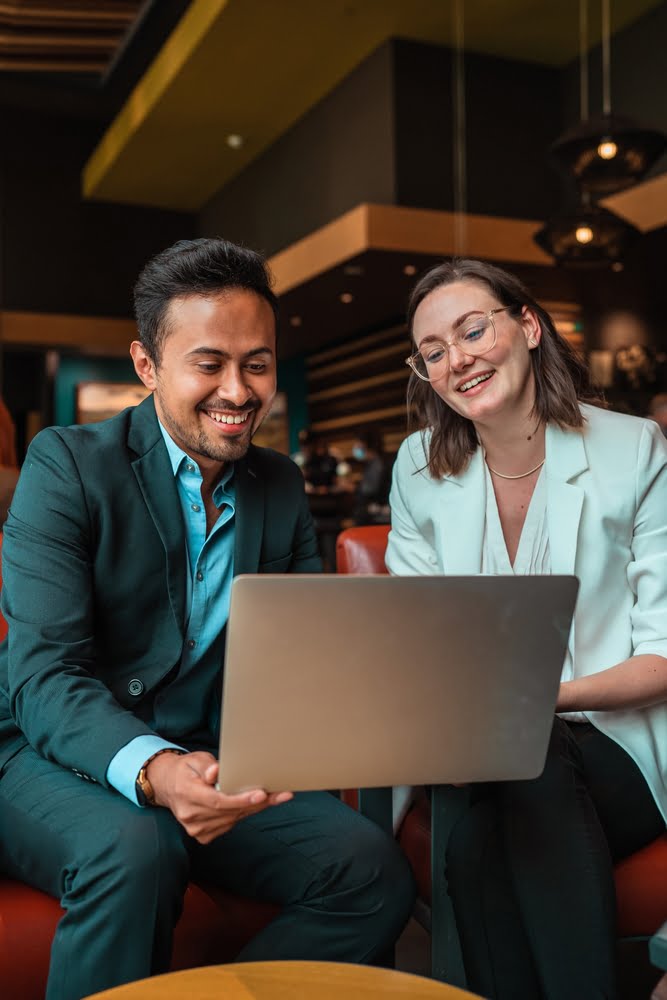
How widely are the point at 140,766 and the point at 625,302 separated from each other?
7.29m

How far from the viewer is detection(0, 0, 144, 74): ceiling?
794 centimetres

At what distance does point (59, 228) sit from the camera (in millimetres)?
10859

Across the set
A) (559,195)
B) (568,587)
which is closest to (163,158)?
(559,195)

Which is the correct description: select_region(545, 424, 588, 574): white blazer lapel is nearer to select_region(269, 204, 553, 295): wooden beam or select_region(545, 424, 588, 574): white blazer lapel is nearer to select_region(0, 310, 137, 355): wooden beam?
select_region(269, 204, 553, 295): wooden beam

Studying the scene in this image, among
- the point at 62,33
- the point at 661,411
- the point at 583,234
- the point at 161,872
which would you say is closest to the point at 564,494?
the point at 161,872

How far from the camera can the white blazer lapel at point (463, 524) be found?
1.86m

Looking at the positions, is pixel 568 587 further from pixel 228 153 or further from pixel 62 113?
pixel 62 113

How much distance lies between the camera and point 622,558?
1757 millimetres

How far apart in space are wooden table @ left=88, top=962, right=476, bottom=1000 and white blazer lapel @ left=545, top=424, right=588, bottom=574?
0.85 metres

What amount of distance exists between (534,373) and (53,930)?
4.20 feet

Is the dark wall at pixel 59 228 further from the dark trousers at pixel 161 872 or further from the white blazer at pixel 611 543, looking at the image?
the dark trousers at pixel 161 872

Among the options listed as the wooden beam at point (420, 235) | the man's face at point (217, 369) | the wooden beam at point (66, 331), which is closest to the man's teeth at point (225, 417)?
the man's face at point (217, 369)

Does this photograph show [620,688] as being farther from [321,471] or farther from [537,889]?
[321,471]

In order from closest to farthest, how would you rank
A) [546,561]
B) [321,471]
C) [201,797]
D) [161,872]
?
1. [201,797]
2. [161,872]
3. [546,561]
4. [321,471]
